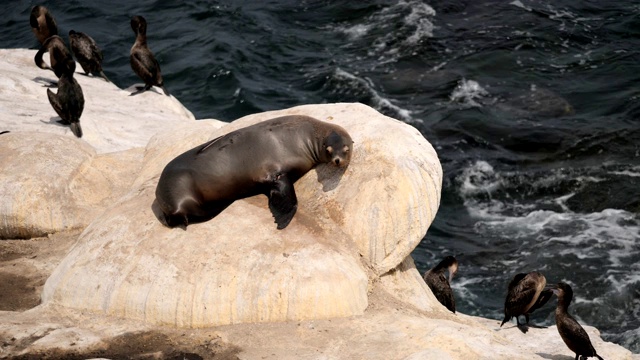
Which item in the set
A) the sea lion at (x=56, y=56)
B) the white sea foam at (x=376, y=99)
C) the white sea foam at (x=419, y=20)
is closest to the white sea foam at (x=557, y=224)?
the white sea foam at (x=376, y=99)

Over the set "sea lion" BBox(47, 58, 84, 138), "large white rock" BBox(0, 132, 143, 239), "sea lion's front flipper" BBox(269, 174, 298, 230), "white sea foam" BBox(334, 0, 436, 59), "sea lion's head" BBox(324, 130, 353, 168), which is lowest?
"white sea foam" BBox(334, 0, 436, 59)

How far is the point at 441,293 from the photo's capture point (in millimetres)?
10062

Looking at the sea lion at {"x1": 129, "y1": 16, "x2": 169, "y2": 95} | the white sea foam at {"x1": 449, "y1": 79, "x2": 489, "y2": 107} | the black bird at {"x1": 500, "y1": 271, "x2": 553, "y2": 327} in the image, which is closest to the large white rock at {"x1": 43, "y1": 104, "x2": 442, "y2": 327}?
the black bird at {"x1": 500, "y1": 271, "x2": 553, "y2": 327}

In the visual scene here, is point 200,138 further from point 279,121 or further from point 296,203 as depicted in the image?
point 296,203

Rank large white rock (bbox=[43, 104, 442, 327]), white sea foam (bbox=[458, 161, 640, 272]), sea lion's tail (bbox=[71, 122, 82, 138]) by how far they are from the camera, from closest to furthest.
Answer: large white rock (bbox=[43, 104, 442, 327]) → sea lion's tail (bbox=[71, 122, 82, 138]) → white sea foam (bbox=[458, 161, 640, 272])

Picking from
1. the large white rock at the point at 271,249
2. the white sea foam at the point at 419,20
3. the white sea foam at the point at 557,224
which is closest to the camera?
the large white rock at the point at 271,249

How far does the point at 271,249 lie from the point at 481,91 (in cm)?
1232

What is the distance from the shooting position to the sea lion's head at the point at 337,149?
25.7 feet

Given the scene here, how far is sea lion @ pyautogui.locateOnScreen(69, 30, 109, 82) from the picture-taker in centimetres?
1628

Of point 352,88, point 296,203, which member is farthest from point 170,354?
point 352,88

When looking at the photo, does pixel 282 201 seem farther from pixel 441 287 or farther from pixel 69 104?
pixel 69 104

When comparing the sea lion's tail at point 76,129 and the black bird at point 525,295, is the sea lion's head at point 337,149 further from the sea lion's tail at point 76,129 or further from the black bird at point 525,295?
the sea lion's tail at point 76,129

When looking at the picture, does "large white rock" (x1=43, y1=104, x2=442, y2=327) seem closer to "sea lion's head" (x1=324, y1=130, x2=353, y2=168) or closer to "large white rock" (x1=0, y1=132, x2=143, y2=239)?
"sea lion's head" (x1=324, y1=130, x2=353, y2=168)

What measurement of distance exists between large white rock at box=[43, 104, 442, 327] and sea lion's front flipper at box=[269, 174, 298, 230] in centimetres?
7
